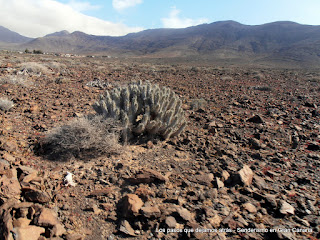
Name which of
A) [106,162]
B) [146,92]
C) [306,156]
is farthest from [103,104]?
[306,156]

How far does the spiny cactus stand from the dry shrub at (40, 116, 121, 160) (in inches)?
16.6

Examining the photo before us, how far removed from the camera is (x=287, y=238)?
6.82 ft

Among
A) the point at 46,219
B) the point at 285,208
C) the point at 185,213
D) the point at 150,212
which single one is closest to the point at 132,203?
the point at 150,212

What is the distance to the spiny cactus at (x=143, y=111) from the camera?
3.92 m

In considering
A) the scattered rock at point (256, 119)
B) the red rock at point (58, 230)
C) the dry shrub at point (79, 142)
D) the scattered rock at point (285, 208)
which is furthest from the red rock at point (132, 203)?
the scattered rock at point (256, 119)

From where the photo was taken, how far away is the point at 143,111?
14.3ft

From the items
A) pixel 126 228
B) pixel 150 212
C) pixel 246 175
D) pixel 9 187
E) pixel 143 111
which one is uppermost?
pixel 143 111

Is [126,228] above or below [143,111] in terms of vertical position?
below

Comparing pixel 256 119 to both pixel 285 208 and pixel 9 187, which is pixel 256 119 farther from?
pixel 9 187

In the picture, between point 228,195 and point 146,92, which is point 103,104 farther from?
point 228,195

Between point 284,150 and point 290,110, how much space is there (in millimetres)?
2924

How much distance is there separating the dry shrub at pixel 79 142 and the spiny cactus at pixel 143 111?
42cm

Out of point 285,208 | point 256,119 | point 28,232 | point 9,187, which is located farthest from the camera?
point 256,119

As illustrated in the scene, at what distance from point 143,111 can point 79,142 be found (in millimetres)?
1509
